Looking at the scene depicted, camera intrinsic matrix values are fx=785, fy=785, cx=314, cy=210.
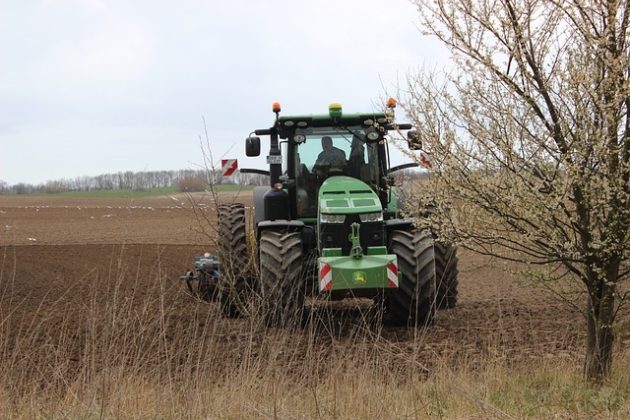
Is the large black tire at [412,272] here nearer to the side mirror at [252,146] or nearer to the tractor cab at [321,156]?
the tractor cab at [321,156]

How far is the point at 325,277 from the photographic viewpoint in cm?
795

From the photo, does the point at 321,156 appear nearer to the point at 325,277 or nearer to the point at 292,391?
the point at 325,277

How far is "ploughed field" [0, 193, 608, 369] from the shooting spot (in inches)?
264

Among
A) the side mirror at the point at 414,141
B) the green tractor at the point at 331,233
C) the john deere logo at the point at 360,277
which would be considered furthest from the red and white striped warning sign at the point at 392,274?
the side mirror at the point at 414,141

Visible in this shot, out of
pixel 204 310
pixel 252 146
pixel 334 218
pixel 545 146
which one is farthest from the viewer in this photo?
pixel 204 310

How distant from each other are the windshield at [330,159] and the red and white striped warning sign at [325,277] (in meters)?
1.51

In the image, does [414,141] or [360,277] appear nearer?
[414,141]

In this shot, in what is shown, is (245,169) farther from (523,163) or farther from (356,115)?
(523,163)

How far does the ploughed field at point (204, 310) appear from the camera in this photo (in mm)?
6699

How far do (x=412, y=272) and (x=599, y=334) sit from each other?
279 cm

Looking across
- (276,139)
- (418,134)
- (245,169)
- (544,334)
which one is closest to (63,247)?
(245,169)

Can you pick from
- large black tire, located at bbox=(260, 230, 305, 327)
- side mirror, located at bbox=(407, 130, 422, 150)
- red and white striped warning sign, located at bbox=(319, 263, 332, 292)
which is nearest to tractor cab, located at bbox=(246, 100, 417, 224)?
large black tire, located at bbox=(260, 230, 305, 327)

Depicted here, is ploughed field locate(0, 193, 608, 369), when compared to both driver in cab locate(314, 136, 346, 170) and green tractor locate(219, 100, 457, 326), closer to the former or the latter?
green tractor locate(219, 100, 457, 326)

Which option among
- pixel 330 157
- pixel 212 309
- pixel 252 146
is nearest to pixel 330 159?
pixel 330 157
